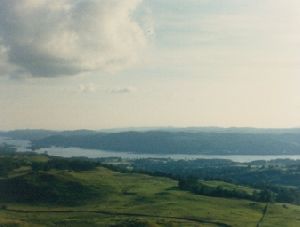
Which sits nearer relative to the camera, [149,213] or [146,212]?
[149,213]

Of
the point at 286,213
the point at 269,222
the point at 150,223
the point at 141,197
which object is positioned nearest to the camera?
the point at 150,223

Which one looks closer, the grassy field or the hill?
the grassy field

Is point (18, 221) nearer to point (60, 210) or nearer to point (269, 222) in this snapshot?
point (60, 210)

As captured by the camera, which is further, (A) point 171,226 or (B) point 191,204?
(B) point 191,204

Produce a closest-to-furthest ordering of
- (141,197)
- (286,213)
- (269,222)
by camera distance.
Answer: (269,222)
(286,213)
(141,197)

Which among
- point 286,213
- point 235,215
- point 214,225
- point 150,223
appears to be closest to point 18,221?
point 150,223

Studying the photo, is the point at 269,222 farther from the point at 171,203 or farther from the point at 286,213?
the point at 171,203

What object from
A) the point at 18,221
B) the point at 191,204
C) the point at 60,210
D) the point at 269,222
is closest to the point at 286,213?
the point at 269,222

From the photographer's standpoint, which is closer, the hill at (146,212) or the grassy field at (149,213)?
the grassy field at (149,213)

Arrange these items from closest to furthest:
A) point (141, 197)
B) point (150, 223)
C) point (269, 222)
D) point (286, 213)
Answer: point (150, 223) < point (269, 222) < point (286, 213) < point (141, 197)
